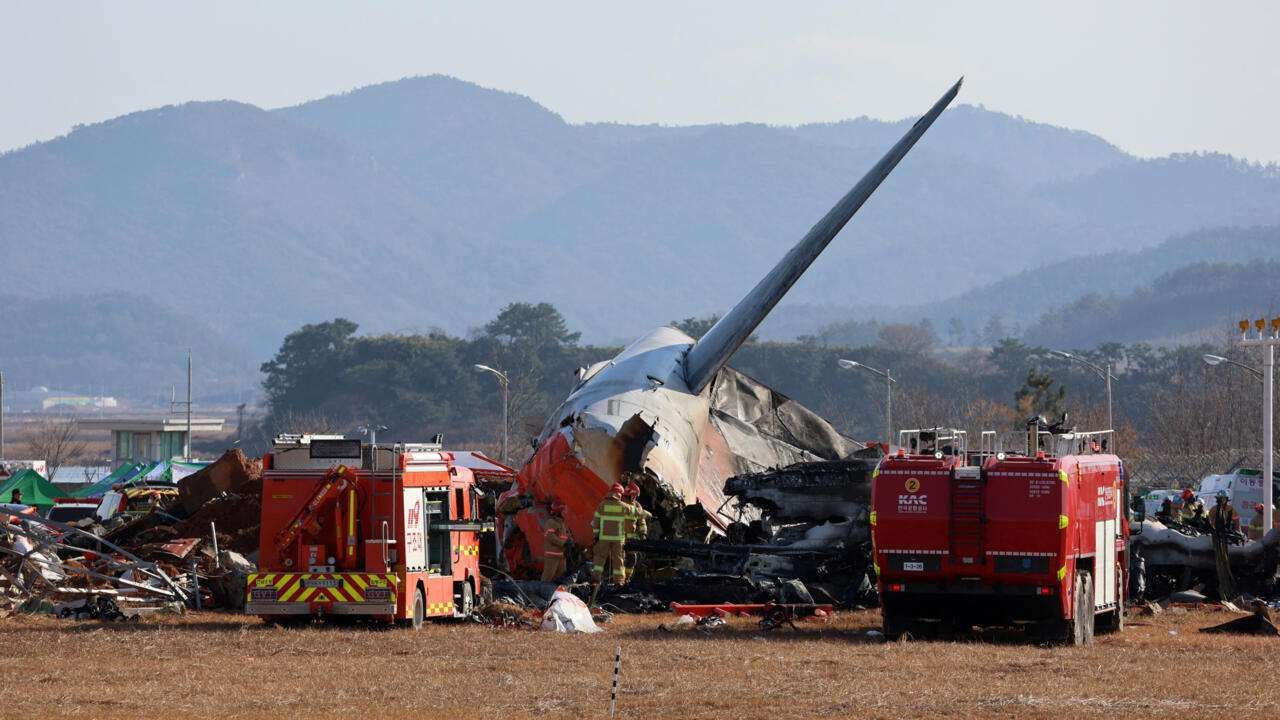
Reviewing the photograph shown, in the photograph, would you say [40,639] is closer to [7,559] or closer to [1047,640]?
[7,559]

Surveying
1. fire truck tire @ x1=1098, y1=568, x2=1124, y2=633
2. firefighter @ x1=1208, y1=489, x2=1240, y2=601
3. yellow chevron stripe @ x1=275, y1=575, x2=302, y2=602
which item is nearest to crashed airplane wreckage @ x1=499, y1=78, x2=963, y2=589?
yellow chevron stripe @ x1=275, y1=575, x2=302, y2=602

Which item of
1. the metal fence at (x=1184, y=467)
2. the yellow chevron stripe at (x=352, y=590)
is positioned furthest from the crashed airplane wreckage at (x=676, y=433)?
the metal fence at (x=1184, y=467)

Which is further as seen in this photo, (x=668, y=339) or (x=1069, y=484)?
(x=668, y=339)

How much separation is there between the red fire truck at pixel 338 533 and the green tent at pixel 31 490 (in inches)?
1451

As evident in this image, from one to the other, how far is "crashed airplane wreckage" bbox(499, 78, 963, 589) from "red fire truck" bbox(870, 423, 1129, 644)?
9.43m

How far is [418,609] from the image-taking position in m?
27.5

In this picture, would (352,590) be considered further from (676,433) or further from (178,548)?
(676,433)

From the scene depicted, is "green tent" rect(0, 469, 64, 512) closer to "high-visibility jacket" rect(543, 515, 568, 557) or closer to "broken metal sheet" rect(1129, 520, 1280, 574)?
"high-visibility jacket" rect(543, 515, 568, 557)

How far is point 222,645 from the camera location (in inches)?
976

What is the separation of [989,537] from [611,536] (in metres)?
9.00

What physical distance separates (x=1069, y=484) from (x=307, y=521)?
10365 millimetres

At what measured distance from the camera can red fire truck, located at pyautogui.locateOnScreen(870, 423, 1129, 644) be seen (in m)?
24.5

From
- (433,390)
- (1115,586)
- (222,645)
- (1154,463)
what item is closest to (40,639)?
(222,645)

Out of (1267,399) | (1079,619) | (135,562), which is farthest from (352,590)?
(1267,399)
